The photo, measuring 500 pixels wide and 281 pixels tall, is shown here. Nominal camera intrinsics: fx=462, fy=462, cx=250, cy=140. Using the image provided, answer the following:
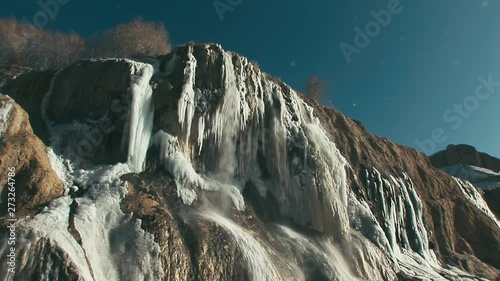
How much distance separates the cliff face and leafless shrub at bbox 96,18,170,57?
19462 mm

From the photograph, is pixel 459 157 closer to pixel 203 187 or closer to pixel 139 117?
pixel 203 187

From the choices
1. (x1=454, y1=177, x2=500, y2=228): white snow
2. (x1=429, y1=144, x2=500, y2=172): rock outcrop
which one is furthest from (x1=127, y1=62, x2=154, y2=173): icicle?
(x1=429, y1=144, x2=500, y2=172): rock outcrop

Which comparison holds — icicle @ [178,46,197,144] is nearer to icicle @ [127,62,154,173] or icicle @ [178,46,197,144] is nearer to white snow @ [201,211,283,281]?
icicle @ [127,62,154,173]

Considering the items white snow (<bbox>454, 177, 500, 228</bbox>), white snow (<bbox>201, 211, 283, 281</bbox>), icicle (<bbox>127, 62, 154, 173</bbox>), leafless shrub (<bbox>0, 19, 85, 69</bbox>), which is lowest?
white snow (<bbox>201, 211, 283, 281</bbox>)

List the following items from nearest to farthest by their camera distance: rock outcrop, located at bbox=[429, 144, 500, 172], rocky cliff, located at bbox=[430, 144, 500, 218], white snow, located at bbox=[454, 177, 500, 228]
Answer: white snow, located at bbox=[454, 177, 500, 228] → rocky cliff, located at bbox=[430, 144, 500, 218] → rock outcrop, located at bbox=[429, 144, 500, 172]

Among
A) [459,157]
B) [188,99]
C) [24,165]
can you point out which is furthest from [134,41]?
[459,157]

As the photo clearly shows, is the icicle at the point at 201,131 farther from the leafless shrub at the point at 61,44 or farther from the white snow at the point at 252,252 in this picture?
the leafless shrub at the point at 61,44

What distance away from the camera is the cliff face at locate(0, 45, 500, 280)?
1390cm

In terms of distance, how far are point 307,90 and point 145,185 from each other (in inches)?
1544

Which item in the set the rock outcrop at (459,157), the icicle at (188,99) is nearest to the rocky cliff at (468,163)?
the rock outcrop at (459,157)

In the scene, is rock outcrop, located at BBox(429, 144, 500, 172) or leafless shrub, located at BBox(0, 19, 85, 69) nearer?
leafless shrub, located at BBox(0, 19, 85, 69)

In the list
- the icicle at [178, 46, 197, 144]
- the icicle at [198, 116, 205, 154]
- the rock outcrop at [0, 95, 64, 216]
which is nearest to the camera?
the rock outcrop at [0, 95, 64, 216]

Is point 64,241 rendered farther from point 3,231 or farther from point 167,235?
point 167,235

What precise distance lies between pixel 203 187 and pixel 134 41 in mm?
26696
